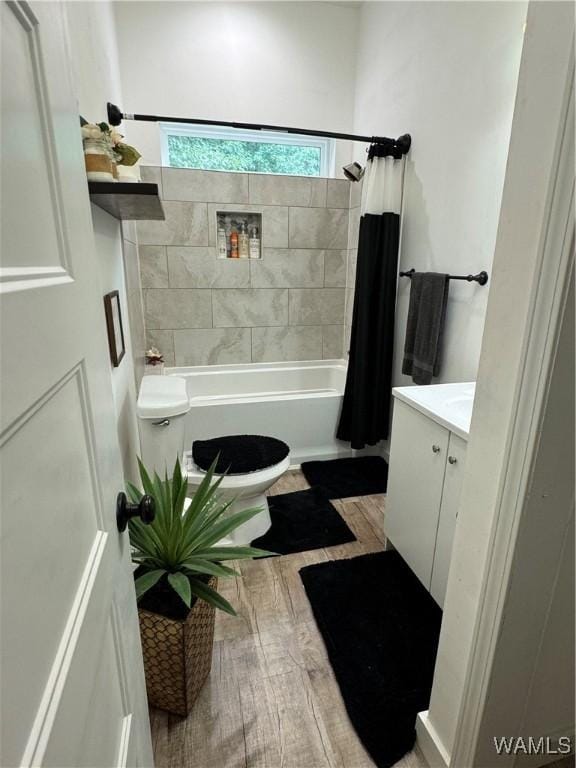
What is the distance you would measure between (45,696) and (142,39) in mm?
3548

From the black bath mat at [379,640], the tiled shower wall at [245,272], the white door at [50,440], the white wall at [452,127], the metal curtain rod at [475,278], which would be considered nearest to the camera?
the white door at [50,440]

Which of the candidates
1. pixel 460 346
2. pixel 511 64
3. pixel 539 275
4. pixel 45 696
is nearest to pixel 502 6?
pixel 511 64

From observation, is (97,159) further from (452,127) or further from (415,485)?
(452,127)

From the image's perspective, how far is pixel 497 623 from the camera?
880mm

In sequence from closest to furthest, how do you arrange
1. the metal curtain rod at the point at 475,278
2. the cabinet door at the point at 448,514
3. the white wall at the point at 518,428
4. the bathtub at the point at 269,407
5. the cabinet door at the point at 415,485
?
the white wall at the point at 518,428, the cabinet door at the point at 448,514, the cabinet door at the point at 415,485, the metal curtain rod at the point at 475,278, the bathtub at the point at 269,407

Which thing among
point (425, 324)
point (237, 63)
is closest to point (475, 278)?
point (425, 324)

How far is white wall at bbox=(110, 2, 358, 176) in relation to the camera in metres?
2.67

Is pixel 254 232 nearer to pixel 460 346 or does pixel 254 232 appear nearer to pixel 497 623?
pixel 460 346

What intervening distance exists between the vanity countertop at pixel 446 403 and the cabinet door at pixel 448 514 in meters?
0.05

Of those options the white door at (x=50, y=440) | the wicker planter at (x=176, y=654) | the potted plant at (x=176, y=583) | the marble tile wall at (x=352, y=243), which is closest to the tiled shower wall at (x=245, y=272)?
the marble tile wall at (x=352, y=243)

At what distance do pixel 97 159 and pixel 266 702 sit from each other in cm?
174

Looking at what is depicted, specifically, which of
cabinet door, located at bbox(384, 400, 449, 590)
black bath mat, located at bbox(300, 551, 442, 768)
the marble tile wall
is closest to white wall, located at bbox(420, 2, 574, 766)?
black bath mat, located at bbox(300, 551, 442, 768)

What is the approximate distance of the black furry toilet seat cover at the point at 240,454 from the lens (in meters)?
1.83

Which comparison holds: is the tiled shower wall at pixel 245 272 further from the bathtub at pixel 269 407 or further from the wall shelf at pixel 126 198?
the wall shelf at pixel 126 198
